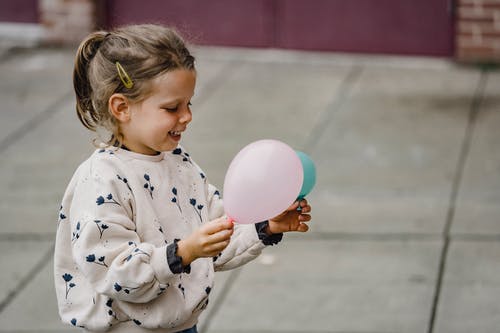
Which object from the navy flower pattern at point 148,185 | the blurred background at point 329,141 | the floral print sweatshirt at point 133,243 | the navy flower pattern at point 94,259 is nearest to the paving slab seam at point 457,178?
the blurred background at point 329,141

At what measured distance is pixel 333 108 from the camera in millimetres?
7457

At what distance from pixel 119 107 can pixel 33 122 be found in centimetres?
488

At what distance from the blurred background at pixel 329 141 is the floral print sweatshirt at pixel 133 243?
0.52m

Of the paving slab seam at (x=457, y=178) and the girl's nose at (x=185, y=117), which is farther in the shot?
the paving slab seam at (x=457, y=178)

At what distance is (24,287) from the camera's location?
4.89 m

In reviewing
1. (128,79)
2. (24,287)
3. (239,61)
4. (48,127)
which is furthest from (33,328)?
(239,61)

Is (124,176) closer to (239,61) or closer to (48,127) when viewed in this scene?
(48,127)

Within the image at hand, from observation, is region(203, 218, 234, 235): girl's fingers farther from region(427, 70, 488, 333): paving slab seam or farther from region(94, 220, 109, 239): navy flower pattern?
region(427, 70, 488, 333): paving slab seam

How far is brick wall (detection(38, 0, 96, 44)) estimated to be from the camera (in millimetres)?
9086

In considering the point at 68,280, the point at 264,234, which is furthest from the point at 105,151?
the point at 264,234

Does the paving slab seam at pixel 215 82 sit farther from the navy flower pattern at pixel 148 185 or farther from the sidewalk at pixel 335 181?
the navy flower pattern at pixel 148 185

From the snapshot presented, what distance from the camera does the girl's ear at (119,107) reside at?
2.71 metres

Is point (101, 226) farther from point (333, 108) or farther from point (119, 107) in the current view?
point (333, 108)

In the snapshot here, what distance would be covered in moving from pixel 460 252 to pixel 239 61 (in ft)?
13.8
